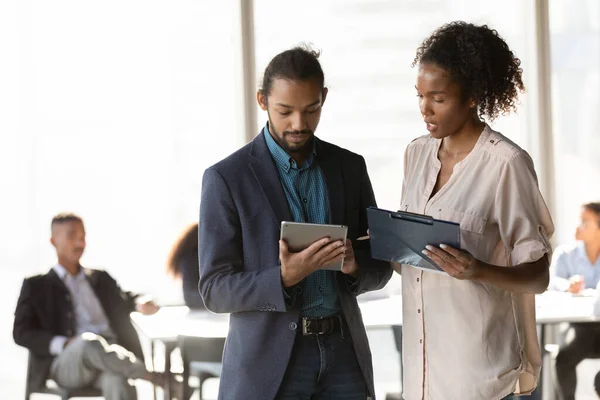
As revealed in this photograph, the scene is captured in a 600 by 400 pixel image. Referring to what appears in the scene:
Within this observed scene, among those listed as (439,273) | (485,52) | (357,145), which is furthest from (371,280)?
(357,145)

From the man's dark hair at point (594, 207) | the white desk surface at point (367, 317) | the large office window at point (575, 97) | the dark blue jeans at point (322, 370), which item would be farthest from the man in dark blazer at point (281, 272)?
the large office window at point (575, 97)

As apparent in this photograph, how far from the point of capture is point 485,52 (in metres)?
2.10

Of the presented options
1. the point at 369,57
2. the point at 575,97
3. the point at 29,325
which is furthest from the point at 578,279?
the point at 29,325

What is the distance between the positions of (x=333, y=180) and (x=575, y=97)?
3.50 m

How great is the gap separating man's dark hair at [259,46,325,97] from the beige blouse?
1.29 ft

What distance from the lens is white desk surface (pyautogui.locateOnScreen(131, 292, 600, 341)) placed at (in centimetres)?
442

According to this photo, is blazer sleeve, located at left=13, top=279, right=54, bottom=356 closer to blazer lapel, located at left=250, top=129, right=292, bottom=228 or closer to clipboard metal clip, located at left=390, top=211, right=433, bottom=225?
blazer lapel, located at left=250, top=129, right=292, bottom=228

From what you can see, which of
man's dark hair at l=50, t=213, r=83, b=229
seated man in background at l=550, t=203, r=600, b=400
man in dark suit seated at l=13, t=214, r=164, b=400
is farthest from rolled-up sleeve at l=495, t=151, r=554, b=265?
man's dark hair at l=50, t=213, r=83, b=229

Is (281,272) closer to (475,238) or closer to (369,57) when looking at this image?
(475,238)

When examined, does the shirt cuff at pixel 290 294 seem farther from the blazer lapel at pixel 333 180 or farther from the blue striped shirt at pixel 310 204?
the blazer lapel at pixel 333 180

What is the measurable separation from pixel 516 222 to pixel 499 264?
123 mm

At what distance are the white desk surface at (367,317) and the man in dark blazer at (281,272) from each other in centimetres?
222

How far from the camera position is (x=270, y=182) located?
217cm

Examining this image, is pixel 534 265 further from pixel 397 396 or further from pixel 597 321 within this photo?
pixel 397 396
